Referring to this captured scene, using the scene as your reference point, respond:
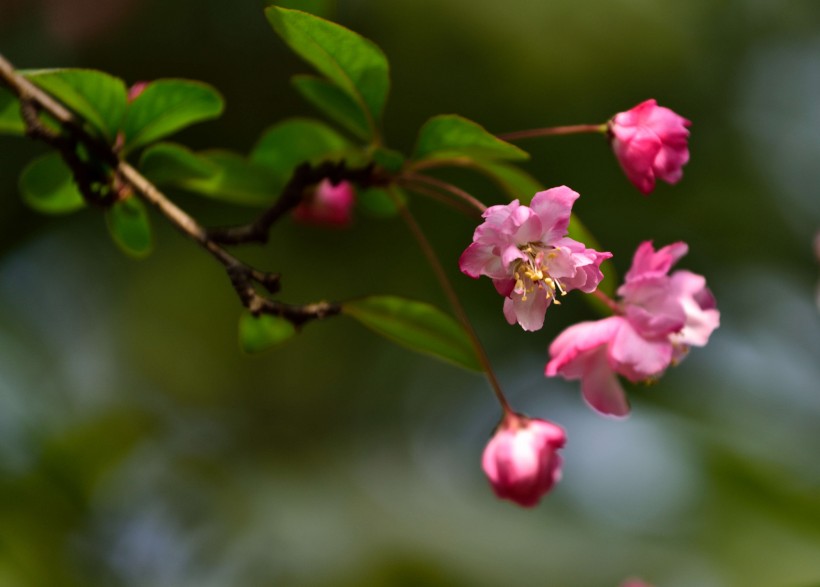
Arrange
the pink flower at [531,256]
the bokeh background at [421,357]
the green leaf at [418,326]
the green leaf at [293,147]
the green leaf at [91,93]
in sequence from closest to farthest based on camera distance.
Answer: the pink flower at [531,256]
the green leaf at [91,93]
the green leaf at [418,326]
the green leaf at [293,147]
the bokeh background at [421,357]

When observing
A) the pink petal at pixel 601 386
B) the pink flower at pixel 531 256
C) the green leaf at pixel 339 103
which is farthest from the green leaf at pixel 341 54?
the pink petal at pixel 601 386

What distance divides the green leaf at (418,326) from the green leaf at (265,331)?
6 centimetres

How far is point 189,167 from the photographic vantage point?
92 centimetres

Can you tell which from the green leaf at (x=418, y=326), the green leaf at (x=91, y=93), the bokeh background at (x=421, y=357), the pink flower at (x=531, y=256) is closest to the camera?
the pink flower at (x=531, y=256)

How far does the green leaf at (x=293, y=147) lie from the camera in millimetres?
1024

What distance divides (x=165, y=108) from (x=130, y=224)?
133 mm

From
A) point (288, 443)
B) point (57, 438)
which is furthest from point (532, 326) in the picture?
point (288, 443)

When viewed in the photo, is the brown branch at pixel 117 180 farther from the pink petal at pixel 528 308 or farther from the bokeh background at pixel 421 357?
the bokeh background at pixel 421 357

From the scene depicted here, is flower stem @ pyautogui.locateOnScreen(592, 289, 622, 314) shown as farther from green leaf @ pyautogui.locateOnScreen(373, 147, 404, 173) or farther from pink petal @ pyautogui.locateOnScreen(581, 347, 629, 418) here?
green leaf @ pyautogui.locateOnScreen(373, 147, 404, 173)

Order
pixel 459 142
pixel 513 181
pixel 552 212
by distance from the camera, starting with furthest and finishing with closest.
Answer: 1. pixel 513 181
2. pixel 459 142
3. pixel 552 212

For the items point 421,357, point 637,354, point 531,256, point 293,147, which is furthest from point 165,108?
point 421,357

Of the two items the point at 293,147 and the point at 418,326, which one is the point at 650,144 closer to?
the point at 418,326

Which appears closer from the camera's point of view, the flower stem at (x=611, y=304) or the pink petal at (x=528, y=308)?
the pink petal at (x=528, y=308)

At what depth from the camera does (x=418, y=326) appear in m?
0.91
